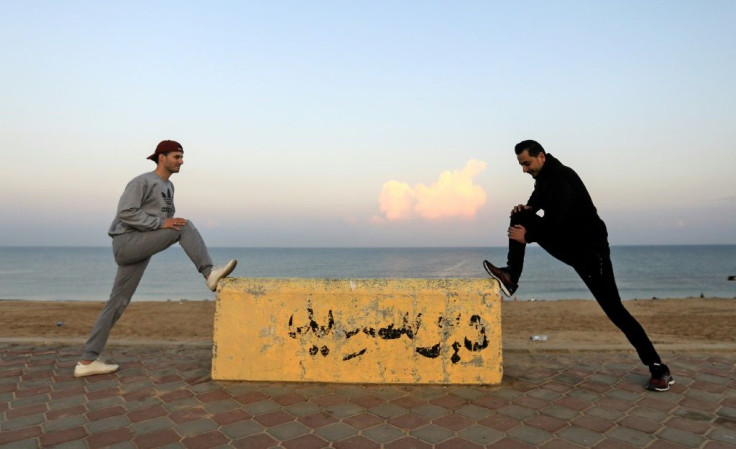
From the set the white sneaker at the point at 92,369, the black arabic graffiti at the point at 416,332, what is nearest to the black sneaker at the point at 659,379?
the black arabic graffiti at the point at 416,332

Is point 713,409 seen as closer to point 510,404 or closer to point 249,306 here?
point 510,404

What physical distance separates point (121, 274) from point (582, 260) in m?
4.20

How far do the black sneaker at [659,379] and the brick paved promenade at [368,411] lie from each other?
0.07m

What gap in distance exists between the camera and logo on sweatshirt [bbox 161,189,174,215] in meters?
3.99

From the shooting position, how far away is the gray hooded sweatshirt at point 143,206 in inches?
144

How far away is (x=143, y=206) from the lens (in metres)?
3.83

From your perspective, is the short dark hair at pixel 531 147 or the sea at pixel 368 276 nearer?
the short dark hair at pixel 531 147

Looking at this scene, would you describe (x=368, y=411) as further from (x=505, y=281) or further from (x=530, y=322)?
(x=530, y=322)

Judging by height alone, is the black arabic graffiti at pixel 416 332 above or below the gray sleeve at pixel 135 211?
below

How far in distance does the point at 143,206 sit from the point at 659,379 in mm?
4780

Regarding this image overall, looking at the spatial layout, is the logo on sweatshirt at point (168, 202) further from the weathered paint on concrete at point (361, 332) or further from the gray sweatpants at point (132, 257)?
the weathered paint on concrete at point (361, 332)

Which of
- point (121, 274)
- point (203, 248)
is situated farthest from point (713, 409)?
point (121, 274)

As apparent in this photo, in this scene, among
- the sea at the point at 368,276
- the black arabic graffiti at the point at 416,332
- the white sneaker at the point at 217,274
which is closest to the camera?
the black arabic graffiti at the point at 416,332

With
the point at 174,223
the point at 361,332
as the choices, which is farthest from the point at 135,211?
the point at 361,332
